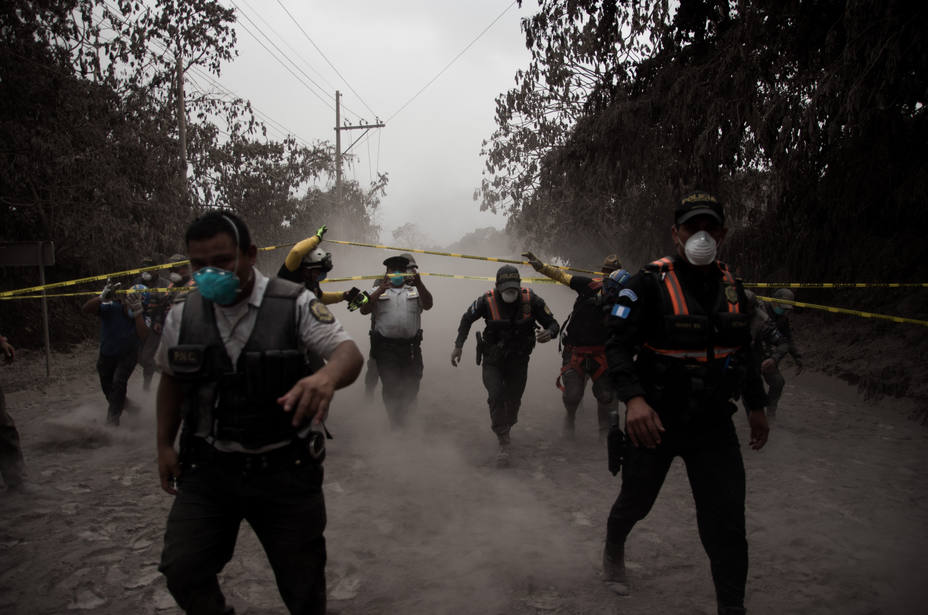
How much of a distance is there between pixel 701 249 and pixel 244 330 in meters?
2.07

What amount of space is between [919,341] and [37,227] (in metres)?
16.3

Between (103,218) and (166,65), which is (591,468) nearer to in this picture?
(103,218)

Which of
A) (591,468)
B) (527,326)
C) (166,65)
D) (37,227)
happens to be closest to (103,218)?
(37,227)

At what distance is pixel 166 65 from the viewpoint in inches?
637

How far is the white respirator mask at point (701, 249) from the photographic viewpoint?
Result: 297 cm

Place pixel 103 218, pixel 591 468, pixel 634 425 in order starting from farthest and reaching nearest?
pixel 103 218
pixel 591 468
pixel 634 425

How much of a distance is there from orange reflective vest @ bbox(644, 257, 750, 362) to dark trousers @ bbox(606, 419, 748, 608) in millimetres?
371

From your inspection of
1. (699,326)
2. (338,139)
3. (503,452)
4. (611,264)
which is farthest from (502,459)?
(338,139)

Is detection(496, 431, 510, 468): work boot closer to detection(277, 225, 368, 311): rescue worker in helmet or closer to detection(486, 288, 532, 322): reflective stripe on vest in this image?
detection(486, 288, 532, 322): reflective stripe on vest

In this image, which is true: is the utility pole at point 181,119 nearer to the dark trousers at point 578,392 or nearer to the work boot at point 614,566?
the dark trousers at point 578,392

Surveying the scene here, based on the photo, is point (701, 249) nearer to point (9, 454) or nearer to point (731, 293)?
point (731, 293)

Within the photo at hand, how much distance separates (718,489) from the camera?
298cm

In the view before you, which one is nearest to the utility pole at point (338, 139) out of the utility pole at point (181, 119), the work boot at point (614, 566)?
the utility pole at point (181, 119)

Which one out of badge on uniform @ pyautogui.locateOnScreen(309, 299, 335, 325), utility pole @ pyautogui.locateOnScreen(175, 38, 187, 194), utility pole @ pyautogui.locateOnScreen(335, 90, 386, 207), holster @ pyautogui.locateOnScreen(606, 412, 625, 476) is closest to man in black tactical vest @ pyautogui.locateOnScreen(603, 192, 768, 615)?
holster @ pyautogui.locateOnScreen(606, 412, 625, 476)
